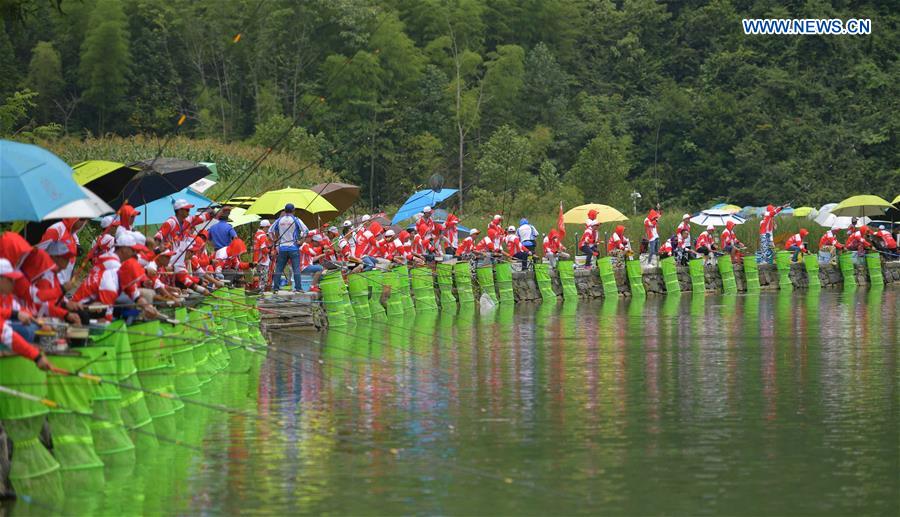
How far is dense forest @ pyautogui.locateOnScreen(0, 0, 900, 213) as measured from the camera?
2926 inches

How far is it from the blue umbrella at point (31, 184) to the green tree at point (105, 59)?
2352 inches

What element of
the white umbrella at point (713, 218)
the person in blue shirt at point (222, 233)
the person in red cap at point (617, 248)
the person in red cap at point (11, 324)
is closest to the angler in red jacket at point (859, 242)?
the white umbrella at point (713, 218)

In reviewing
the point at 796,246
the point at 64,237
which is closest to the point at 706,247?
the point at 796,246

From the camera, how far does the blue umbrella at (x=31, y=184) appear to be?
15.0 metres

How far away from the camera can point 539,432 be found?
17953 mm

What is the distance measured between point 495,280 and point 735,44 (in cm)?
5048

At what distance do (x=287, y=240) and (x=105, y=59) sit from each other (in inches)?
1831

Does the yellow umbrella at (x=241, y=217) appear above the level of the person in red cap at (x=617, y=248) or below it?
above

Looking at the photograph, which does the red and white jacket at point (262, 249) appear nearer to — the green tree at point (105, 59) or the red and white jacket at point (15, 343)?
the red and white jacket at point (15, 343)

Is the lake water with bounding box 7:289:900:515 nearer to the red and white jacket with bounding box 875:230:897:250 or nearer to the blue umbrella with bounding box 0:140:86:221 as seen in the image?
the blue umbrella with bounding box 0:140:86:221

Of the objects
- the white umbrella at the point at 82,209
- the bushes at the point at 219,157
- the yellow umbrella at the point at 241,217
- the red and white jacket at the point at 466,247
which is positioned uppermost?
the bushes at the point at 219,157

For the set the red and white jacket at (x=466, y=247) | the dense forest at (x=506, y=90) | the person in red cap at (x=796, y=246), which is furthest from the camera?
the dense forest at (x=506, y=90)

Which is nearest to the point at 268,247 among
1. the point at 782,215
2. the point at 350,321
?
the point at 350,321

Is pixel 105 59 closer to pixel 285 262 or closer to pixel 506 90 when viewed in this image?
pixel 506 90
